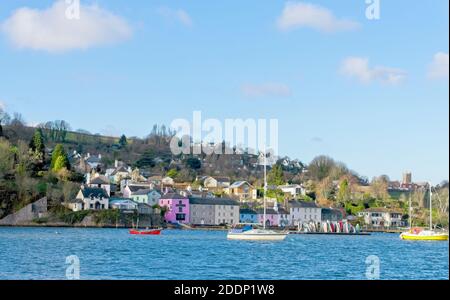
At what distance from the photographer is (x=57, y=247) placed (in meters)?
47.5

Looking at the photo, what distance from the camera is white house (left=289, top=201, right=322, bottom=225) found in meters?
117

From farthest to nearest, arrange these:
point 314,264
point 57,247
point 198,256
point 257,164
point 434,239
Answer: point 257,164 → point 434,239 → point 57,247 → point 198,256 → point 314,264

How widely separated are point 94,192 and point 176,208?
517 inches

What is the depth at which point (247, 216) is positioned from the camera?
11431 centimetres

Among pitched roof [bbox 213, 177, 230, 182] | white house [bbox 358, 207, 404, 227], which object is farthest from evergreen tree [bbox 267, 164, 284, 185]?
white house [bbox 358, 207, 404, 227]

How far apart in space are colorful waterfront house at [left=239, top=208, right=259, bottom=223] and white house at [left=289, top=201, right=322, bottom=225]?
6028 mm

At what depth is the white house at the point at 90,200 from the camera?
98.0 meters

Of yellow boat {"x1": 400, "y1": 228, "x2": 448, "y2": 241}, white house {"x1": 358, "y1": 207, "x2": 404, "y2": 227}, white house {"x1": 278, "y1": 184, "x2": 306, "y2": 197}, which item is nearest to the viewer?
yellow boat {"x1": 400, "y1": 228, "x2": 448, "y2": 241}

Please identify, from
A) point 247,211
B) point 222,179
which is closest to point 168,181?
point 222,179

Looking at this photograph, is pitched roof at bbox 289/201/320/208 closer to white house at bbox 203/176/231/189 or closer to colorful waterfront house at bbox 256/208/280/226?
colorful waterfront house at bbox 256/208/280/226
